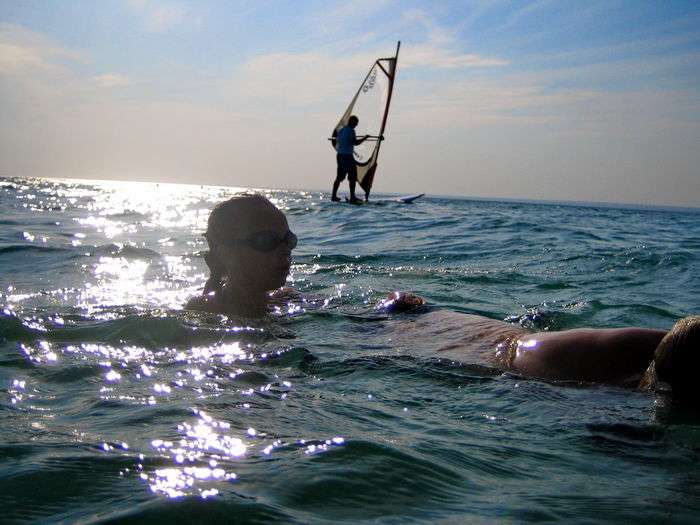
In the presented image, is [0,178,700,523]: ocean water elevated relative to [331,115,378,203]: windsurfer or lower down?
lower down

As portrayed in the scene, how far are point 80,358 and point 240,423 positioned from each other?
1402 millimetres

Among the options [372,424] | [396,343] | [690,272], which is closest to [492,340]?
[396,343]

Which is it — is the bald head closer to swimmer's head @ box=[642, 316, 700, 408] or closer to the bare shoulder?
the bare shoulder

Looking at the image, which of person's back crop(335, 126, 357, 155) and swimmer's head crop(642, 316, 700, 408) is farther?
person's back crop(335, 126, 357, 155)

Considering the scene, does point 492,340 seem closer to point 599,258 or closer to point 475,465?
point 475,465

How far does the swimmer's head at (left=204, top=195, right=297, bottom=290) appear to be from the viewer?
4785mm

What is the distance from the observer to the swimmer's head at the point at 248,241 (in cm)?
479

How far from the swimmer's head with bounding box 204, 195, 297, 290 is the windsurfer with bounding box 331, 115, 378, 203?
1664 cm

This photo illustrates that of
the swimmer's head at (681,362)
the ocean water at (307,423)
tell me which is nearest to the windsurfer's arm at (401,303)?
the ocean water at (307,423)

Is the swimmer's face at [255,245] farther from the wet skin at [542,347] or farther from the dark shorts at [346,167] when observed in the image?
the dark shorts at [346,167]

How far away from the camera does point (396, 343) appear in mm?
3984

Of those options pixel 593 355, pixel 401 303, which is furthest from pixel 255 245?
pixel 593 355

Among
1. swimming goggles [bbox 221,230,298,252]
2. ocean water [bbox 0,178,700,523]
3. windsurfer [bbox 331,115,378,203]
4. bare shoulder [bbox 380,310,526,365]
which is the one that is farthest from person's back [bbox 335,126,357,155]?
bare shoulder [bbox 380,310,526,365]

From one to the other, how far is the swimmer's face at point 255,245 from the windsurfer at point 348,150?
16.7 metres
